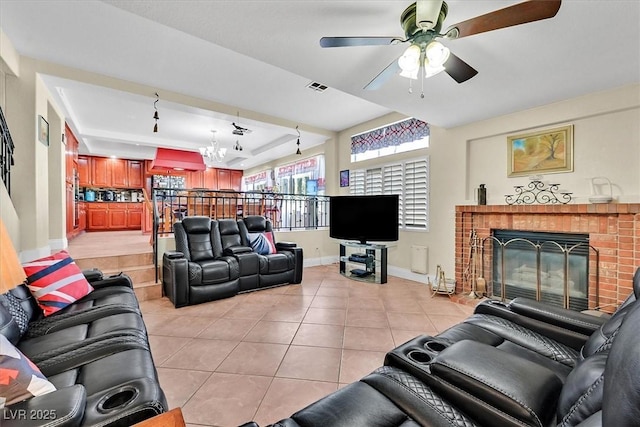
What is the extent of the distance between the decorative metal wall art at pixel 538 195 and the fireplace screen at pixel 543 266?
0.39 meters

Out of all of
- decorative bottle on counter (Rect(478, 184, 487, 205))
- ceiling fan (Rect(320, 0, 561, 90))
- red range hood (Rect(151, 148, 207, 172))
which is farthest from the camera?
red range hood (Rect(151, 148, 207, 172))

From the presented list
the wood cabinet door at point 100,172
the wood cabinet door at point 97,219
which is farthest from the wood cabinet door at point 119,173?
the wood cabinet door at point 97,219

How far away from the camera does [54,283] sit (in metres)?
1.96

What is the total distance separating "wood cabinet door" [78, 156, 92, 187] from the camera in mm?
7957

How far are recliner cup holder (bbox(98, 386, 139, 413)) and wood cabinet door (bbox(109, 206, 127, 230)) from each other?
895 centimetres

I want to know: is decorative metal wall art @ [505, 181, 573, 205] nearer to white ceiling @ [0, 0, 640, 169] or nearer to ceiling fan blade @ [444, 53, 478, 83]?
white ceiling @ [0, 0, 640, 169]

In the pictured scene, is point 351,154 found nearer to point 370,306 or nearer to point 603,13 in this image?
point 370,306

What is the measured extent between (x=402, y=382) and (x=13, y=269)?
1.52 m

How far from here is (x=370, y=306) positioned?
3402 millimetres

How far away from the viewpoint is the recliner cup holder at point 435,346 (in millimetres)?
1343

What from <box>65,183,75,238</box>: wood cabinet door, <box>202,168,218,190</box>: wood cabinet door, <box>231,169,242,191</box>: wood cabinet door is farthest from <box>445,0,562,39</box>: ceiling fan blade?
<box>231,169,242,191</box>: wood cabinet door

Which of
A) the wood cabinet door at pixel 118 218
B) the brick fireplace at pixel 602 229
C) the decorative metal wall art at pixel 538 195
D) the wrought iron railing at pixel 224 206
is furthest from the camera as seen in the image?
the wood cabinet door at pixel 118 218

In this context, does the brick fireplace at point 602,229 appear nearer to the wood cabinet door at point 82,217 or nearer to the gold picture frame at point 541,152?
the gold picture frame at point 541,152

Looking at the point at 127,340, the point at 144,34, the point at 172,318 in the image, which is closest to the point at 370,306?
the point at 172,318
